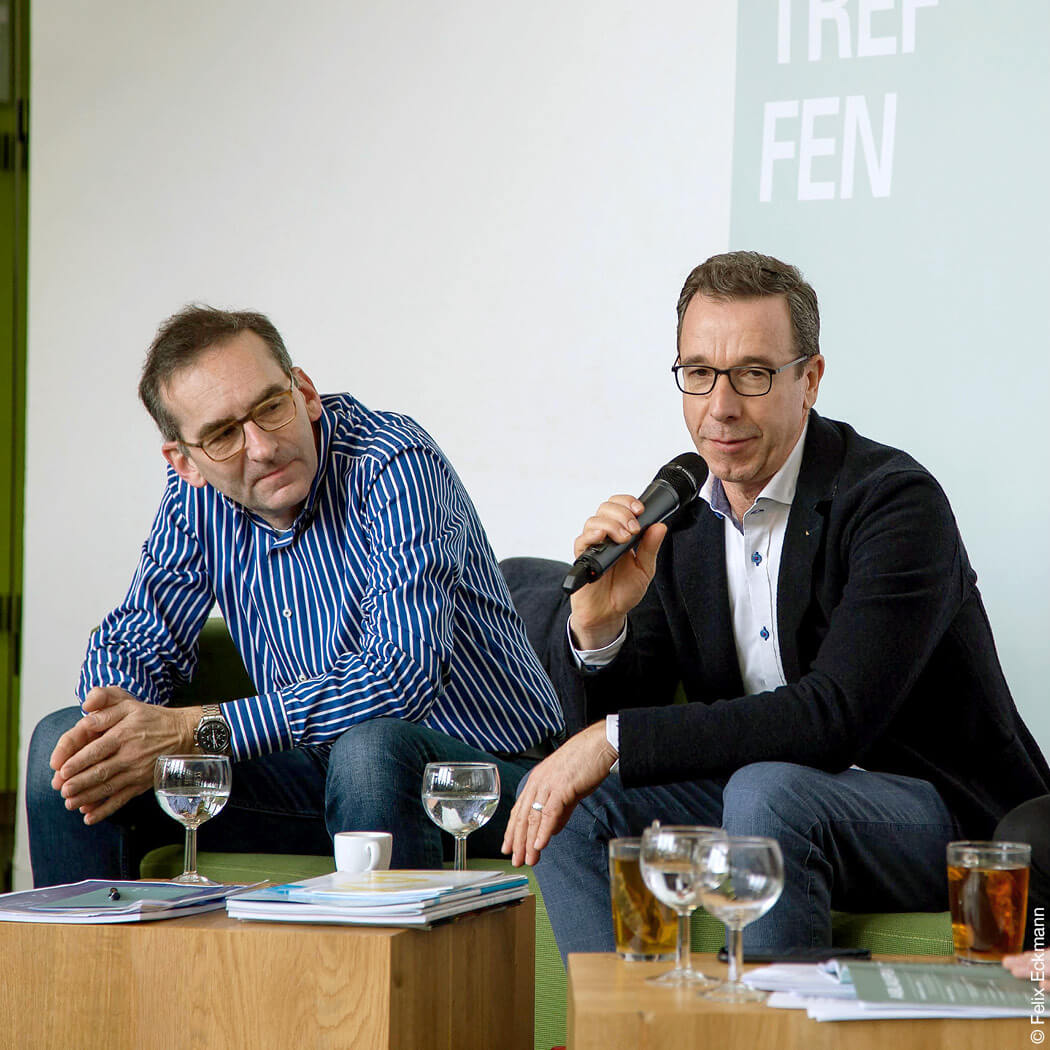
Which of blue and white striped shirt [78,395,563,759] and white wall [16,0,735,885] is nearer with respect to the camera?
blue and white striped shirt [78,395,563,759]

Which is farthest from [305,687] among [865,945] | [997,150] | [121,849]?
[997,150]

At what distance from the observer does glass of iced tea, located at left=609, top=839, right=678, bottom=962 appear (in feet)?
3.79

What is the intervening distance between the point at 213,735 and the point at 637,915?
0.96m

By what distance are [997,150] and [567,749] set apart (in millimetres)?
1754

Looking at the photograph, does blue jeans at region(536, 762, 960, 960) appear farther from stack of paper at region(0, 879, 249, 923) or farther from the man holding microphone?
stack of paper at region(0, 879, 249, 923)

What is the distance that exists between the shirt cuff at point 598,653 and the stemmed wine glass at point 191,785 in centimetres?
53

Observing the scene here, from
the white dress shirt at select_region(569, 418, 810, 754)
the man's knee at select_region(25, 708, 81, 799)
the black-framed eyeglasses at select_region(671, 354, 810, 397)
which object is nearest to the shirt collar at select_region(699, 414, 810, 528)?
the white dress shirt at select_region(569, 418, 810, 754)

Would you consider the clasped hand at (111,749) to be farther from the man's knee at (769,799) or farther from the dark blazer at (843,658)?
the man's knee at (769,799)

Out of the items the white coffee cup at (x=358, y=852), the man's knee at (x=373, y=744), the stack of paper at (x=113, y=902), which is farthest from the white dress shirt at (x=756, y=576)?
the stack of paper at (x=113, y=902)

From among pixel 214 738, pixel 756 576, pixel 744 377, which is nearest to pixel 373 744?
pixel 214 738

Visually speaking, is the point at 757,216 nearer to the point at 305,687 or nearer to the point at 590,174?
the point at 590,174

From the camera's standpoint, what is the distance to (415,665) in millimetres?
1946

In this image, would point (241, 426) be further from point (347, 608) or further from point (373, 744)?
point (373, 744)

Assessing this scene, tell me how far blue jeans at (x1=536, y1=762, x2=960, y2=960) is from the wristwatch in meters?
0.50
